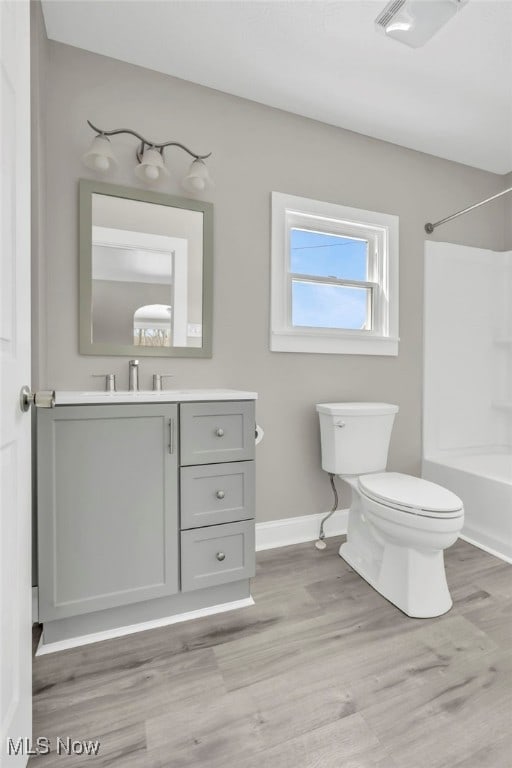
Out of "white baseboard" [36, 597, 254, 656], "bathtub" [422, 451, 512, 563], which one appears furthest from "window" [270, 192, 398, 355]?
"white baseboard" [36, 597, 254, 656]

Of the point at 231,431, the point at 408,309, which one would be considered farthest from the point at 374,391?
the point at 231,431

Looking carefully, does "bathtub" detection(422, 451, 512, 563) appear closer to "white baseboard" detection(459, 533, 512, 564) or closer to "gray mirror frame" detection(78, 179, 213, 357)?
"white baseboard" detection(459, 533, 512, 564)

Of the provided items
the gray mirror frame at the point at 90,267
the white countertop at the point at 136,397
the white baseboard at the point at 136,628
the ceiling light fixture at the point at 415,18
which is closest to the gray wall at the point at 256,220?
the gray mirror frame at the point at 90,267

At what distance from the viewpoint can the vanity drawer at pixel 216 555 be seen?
1525 mm

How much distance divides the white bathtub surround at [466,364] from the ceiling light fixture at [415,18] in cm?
128

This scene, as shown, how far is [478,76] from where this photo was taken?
1953 millimetres

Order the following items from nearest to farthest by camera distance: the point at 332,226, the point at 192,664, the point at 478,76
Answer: the point at 192,664 < the point at 478,76 < the point at 332,226

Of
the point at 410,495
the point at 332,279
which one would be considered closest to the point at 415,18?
the point at 332,279

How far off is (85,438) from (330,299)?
166cm

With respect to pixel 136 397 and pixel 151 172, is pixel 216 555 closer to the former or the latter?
pixel 136 397

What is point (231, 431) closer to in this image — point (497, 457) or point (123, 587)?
point (123, 587)

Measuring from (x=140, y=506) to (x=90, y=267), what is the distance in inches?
43.6

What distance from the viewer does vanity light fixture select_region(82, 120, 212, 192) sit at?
66.6 inches

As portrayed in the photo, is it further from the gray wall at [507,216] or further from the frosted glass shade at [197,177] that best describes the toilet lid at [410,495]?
the gray wall at [507,216]
